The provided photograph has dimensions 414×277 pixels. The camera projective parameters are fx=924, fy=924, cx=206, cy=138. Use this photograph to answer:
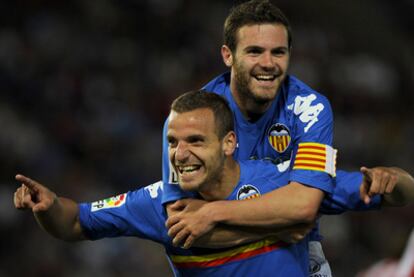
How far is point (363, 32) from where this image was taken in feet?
37.8

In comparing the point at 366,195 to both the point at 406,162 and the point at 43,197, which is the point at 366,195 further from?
the point at 406,162

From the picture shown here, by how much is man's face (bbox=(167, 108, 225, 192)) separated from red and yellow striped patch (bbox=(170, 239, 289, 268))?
1.08 feet

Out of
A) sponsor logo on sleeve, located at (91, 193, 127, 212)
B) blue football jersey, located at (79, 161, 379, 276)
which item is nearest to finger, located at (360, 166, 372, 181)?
blue football jersey, located at (79, 161, 379, 276)

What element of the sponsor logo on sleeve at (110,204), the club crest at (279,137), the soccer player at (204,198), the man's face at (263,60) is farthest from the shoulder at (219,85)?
the sponsor logo on sleeve at (110,204)

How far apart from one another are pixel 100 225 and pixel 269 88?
101 centimetres

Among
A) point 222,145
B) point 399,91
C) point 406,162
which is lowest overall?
point 406,162

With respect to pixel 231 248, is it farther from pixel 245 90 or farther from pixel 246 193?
pixel 245 90

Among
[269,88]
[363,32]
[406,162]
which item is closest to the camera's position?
[269,88]

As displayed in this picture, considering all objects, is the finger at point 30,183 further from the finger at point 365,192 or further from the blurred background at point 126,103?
the blurred background at point 126,103

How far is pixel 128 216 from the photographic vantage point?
414 cm

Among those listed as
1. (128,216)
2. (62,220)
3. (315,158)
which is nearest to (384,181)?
(315,158)

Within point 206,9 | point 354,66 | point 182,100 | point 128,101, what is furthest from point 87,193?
point 182,100

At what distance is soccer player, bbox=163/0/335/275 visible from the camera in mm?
4066

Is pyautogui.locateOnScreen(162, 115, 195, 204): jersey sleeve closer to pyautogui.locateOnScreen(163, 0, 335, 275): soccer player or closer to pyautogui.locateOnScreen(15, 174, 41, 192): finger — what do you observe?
pyautogui.locateOnScreen(163, 0, 335, 275): soccer player
